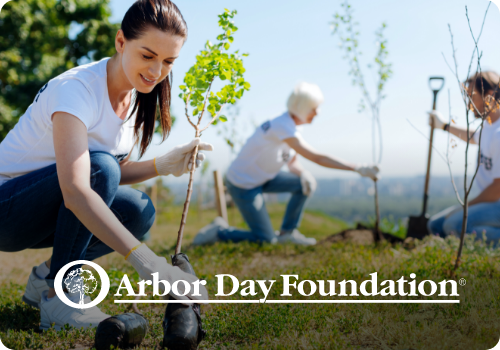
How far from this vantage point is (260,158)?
14.6 feet

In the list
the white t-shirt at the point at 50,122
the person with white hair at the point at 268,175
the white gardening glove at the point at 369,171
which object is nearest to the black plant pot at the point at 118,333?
the white t-shirt at the point at 50,122

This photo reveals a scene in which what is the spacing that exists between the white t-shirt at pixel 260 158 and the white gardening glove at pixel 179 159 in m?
1.97

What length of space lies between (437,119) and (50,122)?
346cm

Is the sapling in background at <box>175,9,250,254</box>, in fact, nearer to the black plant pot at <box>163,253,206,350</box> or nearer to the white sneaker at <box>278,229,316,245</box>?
the black plant pot at <box>163,253,206,350</box>

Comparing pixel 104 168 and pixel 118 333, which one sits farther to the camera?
pixel 104 168

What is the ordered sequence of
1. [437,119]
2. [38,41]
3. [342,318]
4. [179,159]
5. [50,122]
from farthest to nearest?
[38,41] → [437,119] → [179,159] → [342,318] → [50,122]

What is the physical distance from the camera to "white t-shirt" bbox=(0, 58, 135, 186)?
1860mm

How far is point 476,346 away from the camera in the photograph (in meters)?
1.74

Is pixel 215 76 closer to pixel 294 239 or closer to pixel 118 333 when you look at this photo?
pixel 118 333

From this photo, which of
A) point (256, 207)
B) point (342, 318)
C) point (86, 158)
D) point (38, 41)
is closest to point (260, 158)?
point (256, 207)

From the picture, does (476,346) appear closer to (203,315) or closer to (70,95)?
(203,315)

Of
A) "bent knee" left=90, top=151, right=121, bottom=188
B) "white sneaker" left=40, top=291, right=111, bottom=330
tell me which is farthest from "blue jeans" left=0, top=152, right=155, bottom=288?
"white sneaker" left=40, top=291, right=111, bottom=330

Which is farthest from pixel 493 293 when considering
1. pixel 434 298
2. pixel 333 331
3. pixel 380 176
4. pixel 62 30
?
pixel 62 30

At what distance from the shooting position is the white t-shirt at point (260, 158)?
4.36 meters
